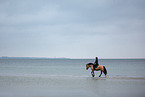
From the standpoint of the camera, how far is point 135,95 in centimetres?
1034

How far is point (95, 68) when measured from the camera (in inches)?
797

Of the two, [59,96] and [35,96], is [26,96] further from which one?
[59,96]

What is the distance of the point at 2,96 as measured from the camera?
9.94 m

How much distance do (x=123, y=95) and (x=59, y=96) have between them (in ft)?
12.8

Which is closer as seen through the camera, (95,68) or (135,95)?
(135,95)

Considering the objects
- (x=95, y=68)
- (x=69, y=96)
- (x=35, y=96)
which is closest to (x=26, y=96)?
(x=35, y=96)

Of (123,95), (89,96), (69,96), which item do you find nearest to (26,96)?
(69,96)

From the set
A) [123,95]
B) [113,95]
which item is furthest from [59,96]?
[123,95]

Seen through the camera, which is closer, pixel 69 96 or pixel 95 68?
pixel 69 96

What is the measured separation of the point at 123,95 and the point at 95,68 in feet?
32.5

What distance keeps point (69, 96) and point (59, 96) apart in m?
0.59

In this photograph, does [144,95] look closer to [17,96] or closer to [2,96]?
[17,96]

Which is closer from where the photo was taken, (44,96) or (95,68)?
(44,96)

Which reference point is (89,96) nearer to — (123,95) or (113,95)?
(113,95)
